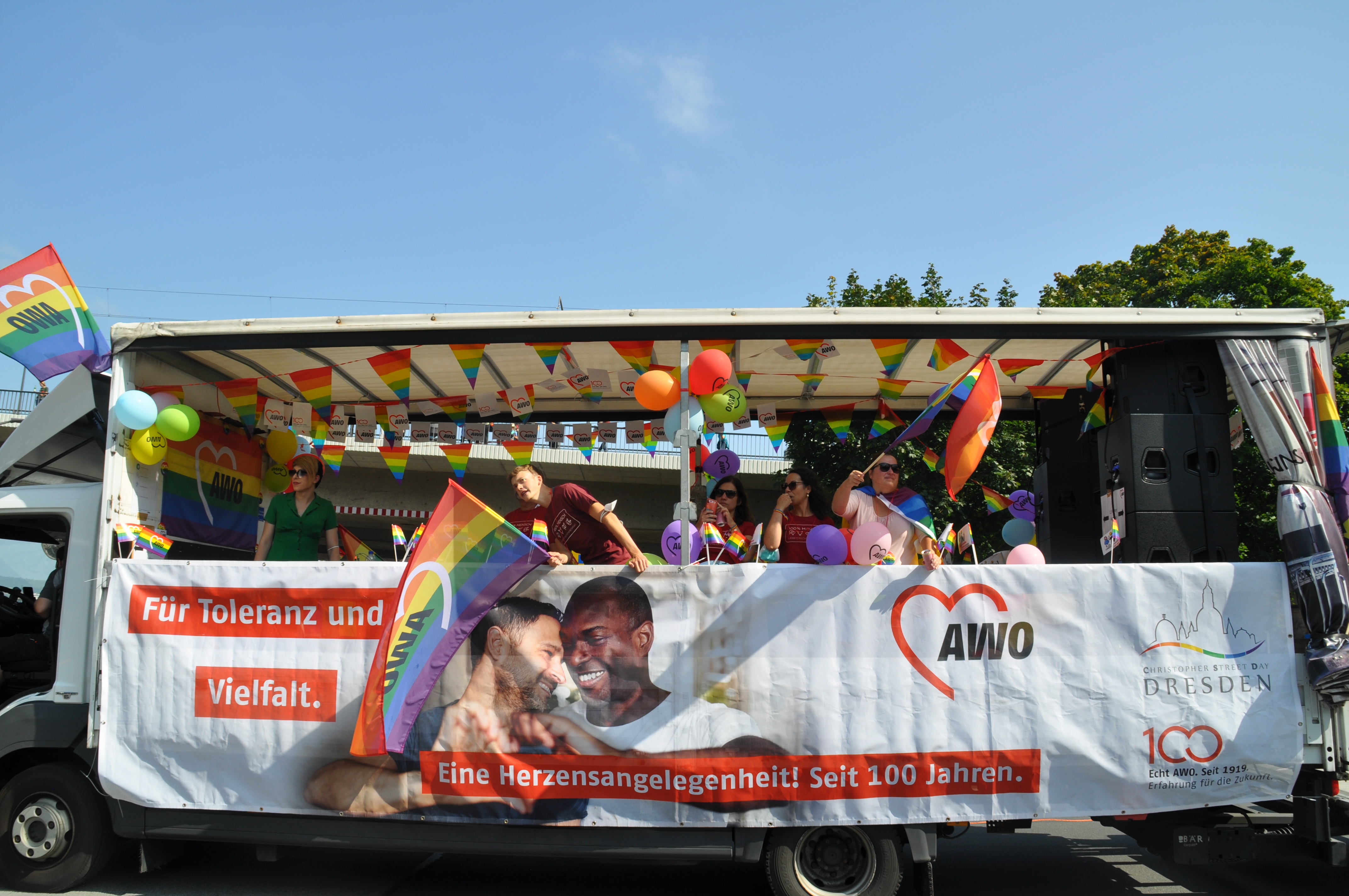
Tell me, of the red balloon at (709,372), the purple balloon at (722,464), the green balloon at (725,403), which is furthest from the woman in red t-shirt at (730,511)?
the red balloon at (709,372)

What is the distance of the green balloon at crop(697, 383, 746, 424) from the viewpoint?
517 cm

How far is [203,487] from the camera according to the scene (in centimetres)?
610

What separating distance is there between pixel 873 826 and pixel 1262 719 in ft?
7.14

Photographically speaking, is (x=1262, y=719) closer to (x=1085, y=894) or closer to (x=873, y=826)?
(x=1085, y=894)

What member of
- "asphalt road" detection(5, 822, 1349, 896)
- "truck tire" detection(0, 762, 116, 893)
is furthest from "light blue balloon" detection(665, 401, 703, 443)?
"truck tire" detection(0, 762, 116, 893)

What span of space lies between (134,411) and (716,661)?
3789 mm

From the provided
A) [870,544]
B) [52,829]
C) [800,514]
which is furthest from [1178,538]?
[52,829]

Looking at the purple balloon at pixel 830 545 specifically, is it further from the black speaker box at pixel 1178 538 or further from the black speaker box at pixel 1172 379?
the black speaker box at pixel 1172 379

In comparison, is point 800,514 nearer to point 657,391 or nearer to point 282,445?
point 657,391

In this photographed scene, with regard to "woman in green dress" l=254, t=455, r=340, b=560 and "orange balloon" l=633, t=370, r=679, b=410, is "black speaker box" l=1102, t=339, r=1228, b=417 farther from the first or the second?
"woman in green dress" l=254, t=455, r=340, b=560

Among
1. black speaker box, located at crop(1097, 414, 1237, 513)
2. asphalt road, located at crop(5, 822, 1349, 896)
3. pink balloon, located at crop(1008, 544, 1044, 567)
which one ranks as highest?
black speaker box, located at crop(1097, 414, 1237, 513)

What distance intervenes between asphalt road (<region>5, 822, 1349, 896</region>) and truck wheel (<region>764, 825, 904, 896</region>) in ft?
2.71

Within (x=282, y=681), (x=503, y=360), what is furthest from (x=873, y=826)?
(x=503, y=360)

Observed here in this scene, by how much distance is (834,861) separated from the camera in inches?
175
